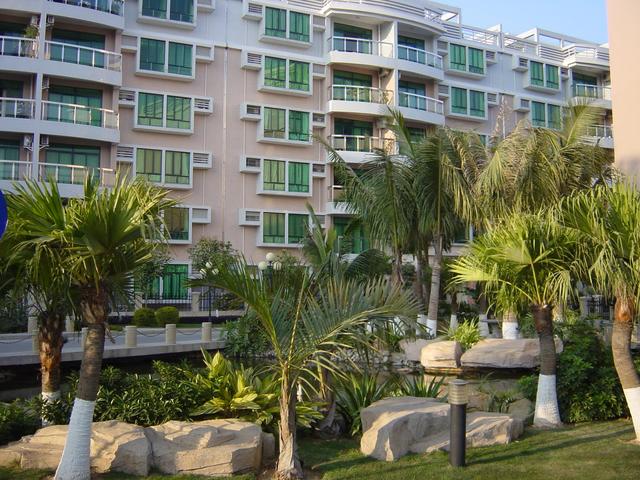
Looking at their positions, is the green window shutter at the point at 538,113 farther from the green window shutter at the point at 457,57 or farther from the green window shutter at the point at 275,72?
the green window shutter at the point at 275,72

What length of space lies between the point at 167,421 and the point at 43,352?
2072 mm

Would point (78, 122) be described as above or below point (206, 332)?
above

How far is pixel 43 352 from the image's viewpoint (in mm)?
9328

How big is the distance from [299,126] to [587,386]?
26385mm

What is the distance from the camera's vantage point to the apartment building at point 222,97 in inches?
1158

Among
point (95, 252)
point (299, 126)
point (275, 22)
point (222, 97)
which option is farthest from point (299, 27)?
point (95, 252)

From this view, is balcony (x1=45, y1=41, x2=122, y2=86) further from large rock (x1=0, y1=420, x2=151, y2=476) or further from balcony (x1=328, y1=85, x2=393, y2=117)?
large rock (x1=0, y1=420, x2=151, y2=476)

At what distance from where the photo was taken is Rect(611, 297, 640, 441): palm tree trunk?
853 cm

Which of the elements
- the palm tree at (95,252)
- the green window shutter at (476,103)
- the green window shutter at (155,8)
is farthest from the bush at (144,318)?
the green window shutter at (476,103)

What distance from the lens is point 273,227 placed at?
34469mm

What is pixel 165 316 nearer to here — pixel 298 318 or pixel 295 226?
pixel 295 226

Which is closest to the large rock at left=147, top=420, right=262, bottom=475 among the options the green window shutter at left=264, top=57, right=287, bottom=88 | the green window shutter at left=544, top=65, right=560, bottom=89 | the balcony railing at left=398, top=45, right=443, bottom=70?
the green window shutter at left=264, top=57, right=287, bottom=88

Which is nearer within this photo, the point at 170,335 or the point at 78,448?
the point at 78,448

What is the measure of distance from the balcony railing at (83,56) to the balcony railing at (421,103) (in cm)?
1461
